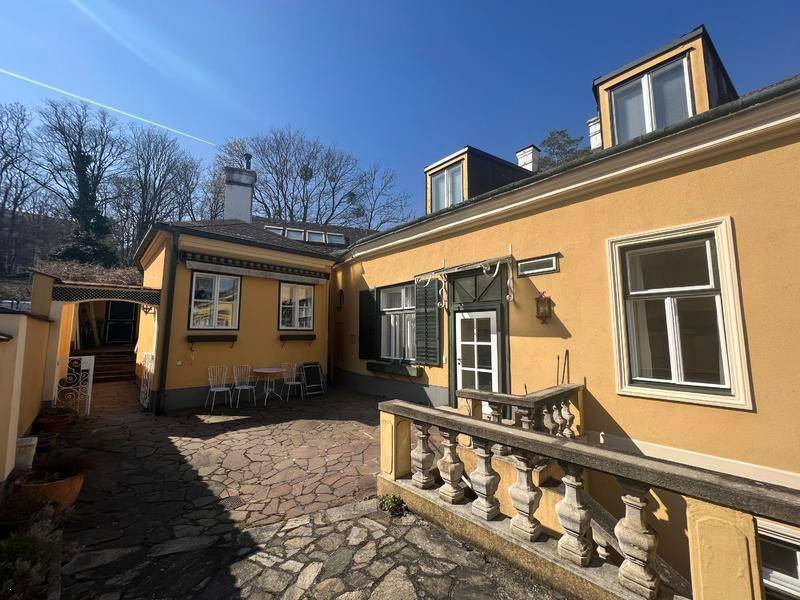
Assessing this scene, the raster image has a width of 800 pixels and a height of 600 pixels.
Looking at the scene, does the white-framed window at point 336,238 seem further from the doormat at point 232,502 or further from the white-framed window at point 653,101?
the doormat at point 232,502

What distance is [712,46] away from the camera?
500 centimetres

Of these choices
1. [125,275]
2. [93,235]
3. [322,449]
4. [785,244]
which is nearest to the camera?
[785,244]

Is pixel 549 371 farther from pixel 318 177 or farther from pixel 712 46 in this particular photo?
pixel 318 177

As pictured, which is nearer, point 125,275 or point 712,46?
point 712,46

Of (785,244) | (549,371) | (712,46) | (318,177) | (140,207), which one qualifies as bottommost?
(549,371)

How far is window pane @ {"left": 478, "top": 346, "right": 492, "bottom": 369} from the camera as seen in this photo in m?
5.89

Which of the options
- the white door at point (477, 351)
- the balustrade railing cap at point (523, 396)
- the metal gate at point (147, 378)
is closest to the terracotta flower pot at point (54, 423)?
the metal gate at point (147, 378)

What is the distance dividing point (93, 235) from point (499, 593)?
22.4m

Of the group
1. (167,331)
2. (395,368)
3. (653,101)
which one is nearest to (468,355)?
(395,368)

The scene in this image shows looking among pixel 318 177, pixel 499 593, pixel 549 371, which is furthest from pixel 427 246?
pixel 318 177

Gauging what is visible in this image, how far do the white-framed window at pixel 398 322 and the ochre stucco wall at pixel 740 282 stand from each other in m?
2.38

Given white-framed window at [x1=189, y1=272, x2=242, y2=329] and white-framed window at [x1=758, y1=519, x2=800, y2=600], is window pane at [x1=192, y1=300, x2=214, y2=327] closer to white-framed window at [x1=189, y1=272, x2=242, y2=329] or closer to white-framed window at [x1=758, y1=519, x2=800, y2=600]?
white-framed window at [x1=189, y1=272, x2=242, y2=329]

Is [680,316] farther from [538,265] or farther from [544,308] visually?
[538,265]

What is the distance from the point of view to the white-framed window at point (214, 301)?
723 cm
